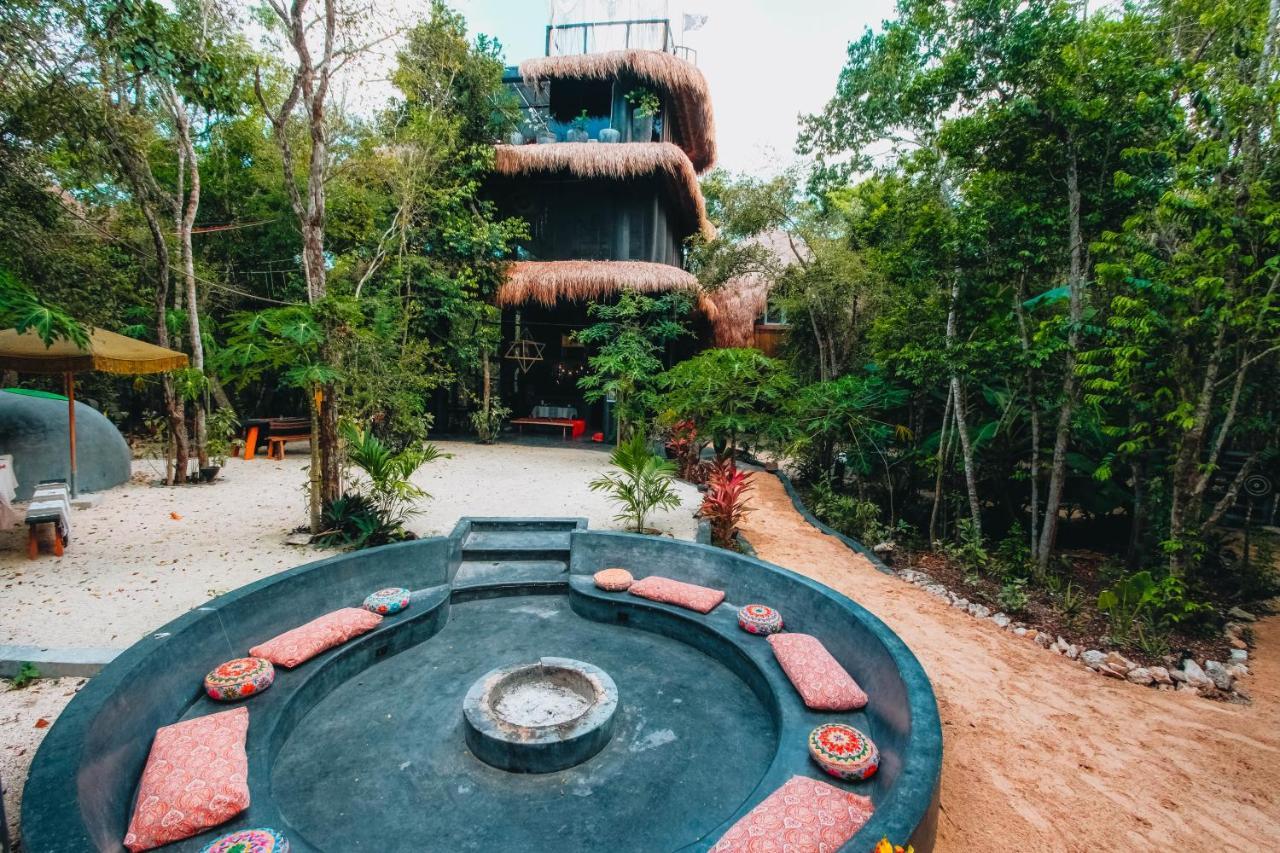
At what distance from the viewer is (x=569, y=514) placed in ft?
22.5

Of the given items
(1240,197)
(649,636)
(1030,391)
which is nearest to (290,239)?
(649,636)

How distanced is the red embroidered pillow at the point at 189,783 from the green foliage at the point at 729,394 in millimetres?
5174

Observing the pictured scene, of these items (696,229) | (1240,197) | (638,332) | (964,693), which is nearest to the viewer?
(964,693)

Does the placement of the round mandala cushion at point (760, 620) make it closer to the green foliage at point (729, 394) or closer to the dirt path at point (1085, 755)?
the dirt path at point (1085, 755)

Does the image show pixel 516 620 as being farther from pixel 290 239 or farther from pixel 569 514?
pixel 290 239

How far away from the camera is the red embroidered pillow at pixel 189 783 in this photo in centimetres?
222

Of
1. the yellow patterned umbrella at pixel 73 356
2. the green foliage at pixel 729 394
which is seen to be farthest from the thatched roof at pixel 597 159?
the yellow patterned umbrella at pixel 73 356

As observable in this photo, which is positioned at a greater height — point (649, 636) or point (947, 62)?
point (947, 62)

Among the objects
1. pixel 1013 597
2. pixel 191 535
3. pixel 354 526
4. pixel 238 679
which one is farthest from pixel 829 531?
pixel 191 535

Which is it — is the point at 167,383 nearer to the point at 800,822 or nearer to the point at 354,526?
the point at 354,526

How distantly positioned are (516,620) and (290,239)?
34.4 feet

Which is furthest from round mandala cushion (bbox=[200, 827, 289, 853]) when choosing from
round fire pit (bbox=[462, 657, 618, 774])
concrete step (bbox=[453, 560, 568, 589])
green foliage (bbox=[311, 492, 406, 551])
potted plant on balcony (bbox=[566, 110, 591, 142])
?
potted plant on balcony (bbox=[566, 110, 591, 142])

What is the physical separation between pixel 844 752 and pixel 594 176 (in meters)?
11.4

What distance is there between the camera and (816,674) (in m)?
3.46
